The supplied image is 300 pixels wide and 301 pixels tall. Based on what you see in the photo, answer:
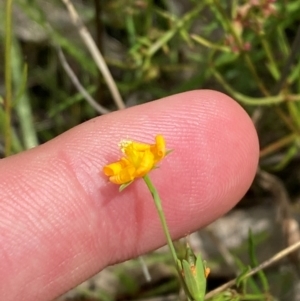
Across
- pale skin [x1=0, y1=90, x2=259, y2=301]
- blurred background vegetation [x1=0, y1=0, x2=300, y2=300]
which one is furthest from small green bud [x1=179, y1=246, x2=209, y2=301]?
blurred background vegetation [x1=0, y1=0, x2=300, y2=300]

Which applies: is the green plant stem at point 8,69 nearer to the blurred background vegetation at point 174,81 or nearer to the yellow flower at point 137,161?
the blurred background vegetation at point 174,81

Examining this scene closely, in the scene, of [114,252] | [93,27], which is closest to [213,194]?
[114,252]

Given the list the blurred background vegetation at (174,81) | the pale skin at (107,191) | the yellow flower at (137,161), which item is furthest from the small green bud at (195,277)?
the blurred background vegetation at (174,81)

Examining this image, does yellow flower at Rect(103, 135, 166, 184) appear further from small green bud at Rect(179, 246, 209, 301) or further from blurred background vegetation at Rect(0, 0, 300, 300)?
blurred background vegetation at Rect(0, 0, 300, 300)

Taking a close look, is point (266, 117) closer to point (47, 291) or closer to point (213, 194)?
point (213, 194)

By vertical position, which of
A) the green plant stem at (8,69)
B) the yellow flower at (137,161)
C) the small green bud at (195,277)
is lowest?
the small green bud at (195,277)

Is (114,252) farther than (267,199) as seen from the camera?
No

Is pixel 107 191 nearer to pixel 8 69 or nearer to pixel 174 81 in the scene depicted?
pixel 8 69
